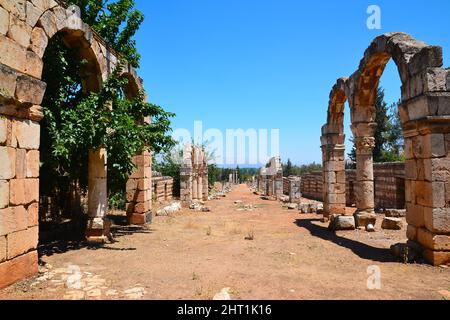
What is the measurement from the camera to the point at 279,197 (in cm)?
2520

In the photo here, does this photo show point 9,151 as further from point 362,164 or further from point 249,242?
point 362,164

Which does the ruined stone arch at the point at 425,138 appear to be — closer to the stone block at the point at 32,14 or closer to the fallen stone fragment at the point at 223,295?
the fallen stone fragment at the point at 223,295

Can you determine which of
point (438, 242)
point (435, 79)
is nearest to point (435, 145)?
point (435, 79)

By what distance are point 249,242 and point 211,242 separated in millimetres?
940

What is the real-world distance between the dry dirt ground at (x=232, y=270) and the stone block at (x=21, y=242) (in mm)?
459

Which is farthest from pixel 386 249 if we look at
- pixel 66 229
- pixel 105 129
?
pixel 66 229

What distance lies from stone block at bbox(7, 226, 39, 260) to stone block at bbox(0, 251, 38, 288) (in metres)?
0.09

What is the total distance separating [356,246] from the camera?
25.9ft

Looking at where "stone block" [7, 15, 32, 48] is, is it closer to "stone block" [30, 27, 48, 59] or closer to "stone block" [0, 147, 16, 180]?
"stone block" [30, 27, 48, 59]

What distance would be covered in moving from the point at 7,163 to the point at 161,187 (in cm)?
1775

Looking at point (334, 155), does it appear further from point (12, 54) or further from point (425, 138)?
point (12, 54)

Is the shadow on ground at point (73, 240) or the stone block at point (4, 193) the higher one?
the stone block at point (4, 193)

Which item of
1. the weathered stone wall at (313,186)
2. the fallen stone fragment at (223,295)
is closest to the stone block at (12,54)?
the fallen stone fragment at (223,295)

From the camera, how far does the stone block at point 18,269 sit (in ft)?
15.5
